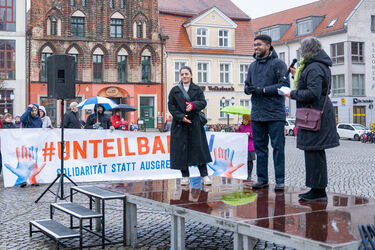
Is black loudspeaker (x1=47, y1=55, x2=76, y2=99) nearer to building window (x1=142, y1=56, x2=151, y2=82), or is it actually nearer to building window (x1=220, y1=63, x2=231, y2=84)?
building window (x1=142, y1=56, x2=151, y2=82)

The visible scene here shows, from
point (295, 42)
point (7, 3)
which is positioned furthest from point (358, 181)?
point (295, 42)

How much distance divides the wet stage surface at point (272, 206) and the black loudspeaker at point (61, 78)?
3.17 m

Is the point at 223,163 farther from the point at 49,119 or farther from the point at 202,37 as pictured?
the point at 202,37

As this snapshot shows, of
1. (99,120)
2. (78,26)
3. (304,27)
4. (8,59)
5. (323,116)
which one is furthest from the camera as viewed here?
(304,27)

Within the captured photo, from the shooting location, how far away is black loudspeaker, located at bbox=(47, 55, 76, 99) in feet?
34.6

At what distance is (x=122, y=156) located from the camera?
1406 cm

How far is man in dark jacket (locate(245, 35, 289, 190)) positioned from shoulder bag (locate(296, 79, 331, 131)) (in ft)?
3.24

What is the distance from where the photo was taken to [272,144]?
7477 mm

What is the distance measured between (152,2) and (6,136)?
38.8m

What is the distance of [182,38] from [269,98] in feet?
150

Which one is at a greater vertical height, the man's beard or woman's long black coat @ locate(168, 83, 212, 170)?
the man's beard

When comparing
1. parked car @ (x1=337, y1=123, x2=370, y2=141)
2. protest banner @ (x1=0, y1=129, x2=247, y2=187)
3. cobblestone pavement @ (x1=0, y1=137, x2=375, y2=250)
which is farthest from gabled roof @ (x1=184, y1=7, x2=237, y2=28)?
cobblestone pavement @ (x1=0, y1=137, x2=375, y2=250)

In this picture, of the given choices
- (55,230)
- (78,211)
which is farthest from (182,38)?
(55,230)

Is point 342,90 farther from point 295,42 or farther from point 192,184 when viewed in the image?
point 192,184
